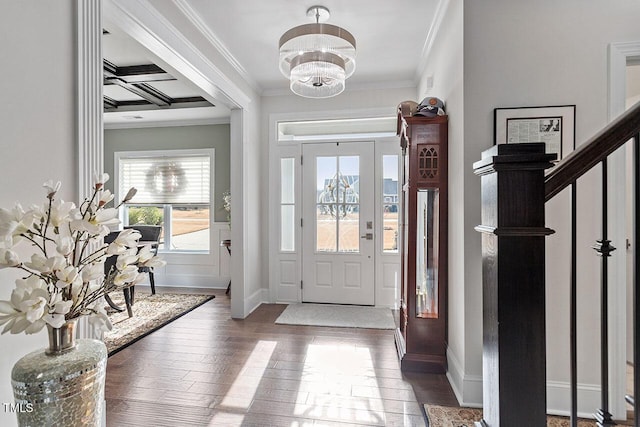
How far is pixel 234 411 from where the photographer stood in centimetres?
202

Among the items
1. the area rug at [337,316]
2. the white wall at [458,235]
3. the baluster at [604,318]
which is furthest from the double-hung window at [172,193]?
the baluster at [604,318]

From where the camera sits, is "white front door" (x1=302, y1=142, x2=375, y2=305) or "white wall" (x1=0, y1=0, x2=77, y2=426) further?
"white front door" (x1=302, y1=142, x2=375, y2=305)

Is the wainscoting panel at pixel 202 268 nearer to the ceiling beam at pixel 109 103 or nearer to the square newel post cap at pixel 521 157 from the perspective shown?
the ceiling beam at pixel 109 103

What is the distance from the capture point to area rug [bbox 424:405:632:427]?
6.26 feet

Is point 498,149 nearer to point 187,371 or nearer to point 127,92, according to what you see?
point 187,371

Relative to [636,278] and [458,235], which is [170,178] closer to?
[458,235]

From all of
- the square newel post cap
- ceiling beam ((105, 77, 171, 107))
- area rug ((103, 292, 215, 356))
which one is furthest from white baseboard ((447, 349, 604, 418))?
ceiling beam ((105, 77, 171, 107))

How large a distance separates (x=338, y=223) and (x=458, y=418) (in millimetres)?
2631

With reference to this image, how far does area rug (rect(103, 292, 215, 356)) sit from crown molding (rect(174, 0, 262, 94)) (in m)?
2.78

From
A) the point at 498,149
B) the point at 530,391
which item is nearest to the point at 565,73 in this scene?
the point at 498,149

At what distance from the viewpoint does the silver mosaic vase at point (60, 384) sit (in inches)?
42.3

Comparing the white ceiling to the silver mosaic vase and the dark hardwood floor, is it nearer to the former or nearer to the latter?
the silver mosaic vase

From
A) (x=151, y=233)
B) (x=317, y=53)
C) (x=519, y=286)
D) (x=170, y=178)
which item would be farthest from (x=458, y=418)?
(x=170, y=178)

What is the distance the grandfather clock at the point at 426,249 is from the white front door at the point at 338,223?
1.49 m
